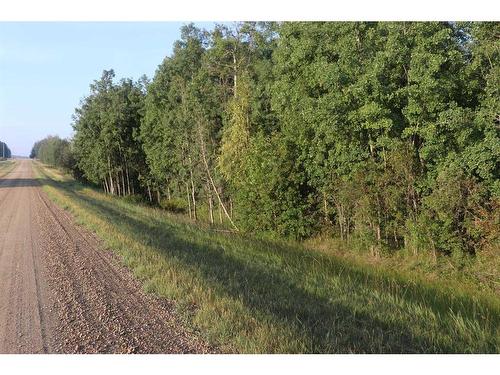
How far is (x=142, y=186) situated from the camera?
1852 inches

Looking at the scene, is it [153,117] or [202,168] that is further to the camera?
[153,117]

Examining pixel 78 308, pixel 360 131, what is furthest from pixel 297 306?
pixel 360 131

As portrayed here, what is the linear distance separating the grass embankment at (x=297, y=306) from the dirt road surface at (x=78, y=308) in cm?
38

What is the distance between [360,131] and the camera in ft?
50.3

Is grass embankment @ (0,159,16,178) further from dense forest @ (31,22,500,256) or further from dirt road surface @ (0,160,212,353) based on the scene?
dirt road surface @ (0,160,212,353)

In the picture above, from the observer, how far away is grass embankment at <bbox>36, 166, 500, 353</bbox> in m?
5.08

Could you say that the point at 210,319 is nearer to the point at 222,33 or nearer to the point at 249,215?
the point at 249,215

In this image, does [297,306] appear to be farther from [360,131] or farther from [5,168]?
[5,168]

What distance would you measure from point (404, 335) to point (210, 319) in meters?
2.83

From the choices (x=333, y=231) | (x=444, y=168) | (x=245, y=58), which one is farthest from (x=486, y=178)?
(x=245, y=58)

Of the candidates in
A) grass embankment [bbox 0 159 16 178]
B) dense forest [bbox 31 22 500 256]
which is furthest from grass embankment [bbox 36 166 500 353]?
grass embankment [bbox 0 159 16 178]

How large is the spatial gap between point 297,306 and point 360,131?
10096 millimetres

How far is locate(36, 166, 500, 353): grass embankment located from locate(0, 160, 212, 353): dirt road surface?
382mm

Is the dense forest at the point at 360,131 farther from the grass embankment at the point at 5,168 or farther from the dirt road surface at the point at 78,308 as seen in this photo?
the grass embankment at the point at 5,168
